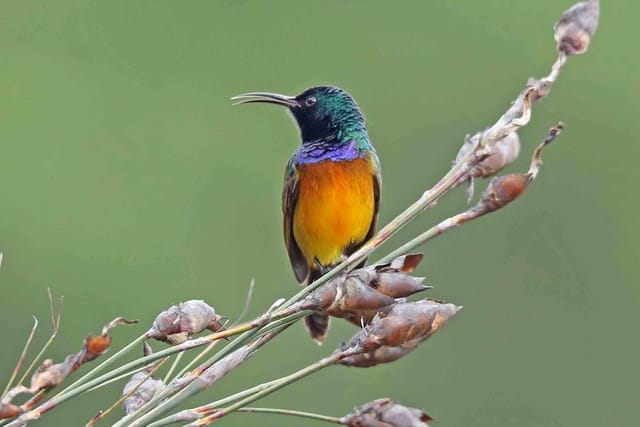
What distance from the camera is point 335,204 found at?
354 centimetres

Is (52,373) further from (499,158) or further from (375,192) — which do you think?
(375,192)

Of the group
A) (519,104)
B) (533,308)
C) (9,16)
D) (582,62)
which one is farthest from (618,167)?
(519,104)

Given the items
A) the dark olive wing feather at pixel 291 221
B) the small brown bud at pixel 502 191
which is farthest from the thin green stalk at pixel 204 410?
the dark olive wing feather at pixel 291 221

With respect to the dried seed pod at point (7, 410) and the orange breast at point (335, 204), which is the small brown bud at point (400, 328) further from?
the orange breast at point (335, 204)

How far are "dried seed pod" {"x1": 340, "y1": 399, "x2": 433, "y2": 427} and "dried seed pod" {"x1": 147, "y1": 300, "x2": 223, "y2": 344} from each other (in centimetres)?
20

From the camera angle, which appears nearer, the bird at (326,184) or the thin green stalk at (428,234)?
the thin green stalk at (428,234)

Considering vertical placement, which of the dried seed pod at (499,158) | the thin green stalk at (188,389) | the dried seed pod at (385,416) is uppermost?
the dried seed pod at (499,158)

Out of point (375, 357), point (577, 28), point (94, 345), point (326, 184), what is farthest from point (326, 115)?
point (94, 345)

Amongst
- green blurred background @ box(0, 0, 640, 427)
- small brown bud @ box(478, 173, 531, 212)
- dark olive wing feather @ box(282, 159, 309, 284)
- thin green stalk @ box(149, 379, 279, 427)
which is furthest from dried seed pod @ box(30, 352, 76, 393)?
green blurred background @ box(0, 0, 640, 427)

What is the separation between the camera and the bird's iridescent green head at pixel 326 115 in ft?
12.1

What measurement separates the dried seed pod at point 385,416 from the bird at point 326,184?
6.81 ft

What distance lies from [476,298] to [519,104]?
4.55m

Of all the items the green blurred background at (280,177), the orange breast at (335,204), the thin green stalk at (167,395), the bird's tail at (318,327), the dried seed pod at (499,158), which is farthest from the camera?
the green blurred background at (280,177)

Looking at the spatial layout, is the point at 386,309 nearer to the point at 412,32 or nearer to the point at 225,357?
the point at 225,357
